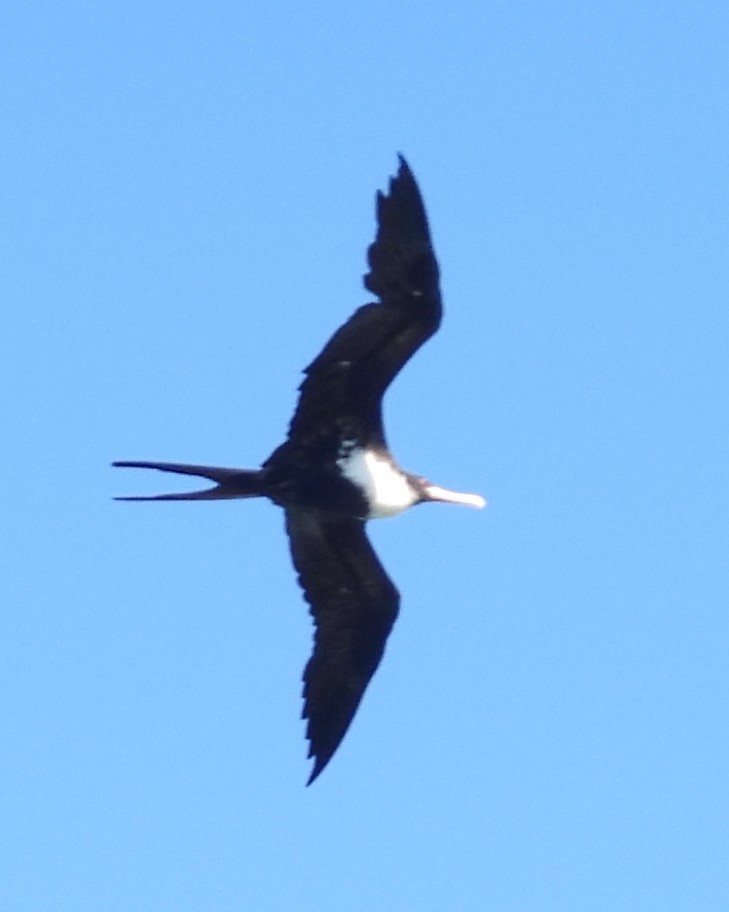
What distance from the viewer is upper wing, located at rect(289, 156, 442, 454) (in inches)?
530

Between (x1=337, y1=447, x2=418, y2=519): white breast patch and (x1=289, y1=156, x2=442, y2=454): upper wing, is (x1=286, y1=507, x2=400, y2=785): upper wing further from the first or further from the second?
(x1=289, y1=156, x2=442, y2=454): upper wing

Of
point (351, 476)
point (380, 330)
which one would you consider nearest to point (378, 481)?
point (351, 476)

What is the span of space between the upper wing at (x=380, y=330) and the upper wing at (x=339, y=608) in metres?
0.69

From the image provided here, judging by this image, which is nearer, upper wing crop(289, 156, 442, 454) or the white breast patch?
upper wing crop(289, 156, 442, 454)

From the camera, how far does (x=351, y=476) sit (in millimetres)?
14117

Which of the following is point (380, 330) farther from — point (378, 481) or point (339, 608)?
point (339, 608)

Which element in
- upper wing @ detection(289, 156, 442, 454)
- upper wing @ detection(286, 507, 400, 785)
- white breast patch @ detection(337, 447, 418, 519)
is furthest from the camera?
upper wing @ detection(286, 507, 400, 785)

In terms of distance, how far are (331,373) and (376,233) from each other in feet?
2.34

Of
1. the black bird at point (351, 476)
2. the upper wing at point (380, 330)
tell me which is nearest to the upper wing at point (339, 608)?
the black bird at point (351, 476)

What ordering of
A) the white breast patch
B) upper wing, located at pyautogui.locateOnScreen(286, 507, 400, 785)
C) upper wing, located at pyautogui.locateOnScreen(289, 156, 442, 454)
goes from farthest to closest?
upper wing, located at pyautogui.locateOnScreen(286, 507, 400, 785), the white breast patch, upper wing, located at pyautogui.locateOnScreen(289, 156, 442, 454)

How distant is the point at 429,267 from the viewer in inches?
532

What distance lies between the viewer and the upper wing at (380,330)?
13461 millimetres

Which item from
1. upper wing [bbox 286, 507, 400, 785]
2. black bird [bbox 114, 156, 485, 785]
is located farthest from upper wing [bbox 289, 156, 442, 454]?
upper wing [bbox 286, 507, 400, 785]

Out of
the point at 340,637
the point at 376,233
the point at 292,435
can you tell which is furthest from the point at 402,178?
the point at 340,637
